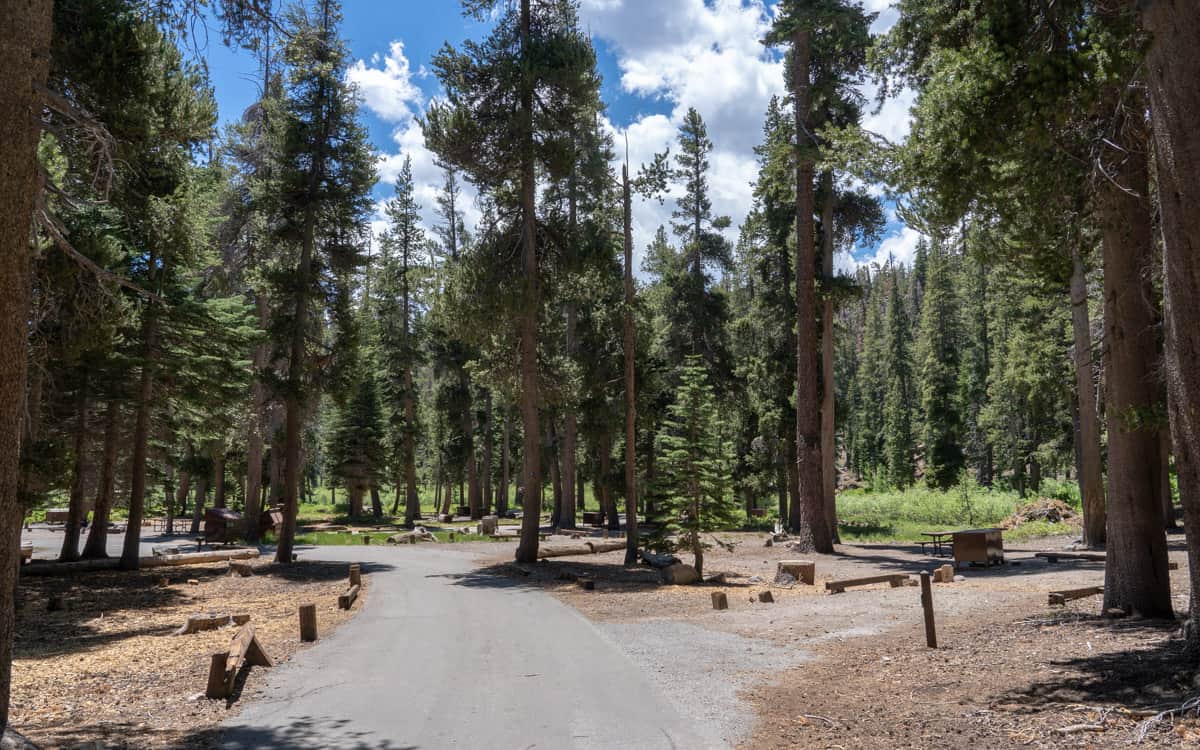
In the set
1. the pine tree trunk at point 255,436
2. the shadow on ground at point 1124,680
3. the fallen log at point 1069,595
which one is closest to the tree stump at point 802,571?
the fallen log at point 1069,595

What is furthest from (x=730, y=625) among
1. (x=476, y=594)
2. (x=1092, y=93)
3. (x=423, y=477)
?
(x=423, y=477)

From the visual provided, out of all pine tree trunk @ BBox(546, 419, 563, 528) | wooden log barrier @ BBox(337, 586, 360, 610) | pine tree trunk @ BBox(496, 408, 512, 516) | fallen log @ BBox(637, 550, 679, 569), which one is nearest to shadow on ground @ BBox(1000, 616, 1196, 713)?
Result: fallen log @ BBox(637, 550, 679, 569)

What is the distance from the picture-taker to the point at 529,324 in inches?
779

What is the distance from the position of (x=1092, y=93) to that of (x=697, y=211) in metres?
28.1

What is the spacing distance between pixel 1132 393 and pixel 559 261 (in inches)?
568

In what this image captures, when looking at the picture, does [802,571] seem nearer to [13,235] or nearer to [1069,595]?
[1069,595]

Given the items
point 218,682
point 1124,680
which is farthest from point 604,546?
point 1124,680

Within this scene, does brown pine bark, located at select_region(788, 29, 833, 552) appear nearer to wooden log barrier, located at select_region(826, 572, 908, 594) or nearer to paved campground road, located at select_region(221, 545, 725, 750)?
wooden log barrier, located at select_region(826, 572, 908, 594)

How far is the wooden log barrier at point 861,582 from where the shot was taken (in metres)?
14.3

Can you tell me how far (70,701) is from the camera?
286 inches

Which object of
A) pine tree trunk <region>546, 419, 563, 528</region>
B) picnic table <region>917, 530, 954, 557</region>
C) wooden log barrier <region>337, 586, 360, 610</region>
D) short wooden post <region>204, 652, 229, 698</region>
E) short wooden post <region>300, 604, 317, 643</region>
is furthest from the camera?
pine tree trunk <region>546, 419, 563, 528</region>

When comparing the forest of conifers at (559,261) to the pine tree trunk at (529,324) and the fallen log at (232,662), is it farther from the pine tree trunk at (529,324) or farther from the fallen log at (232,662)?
the fallen log at (232,662)

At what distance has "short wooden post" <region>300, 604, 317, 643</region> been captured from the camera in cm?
1002

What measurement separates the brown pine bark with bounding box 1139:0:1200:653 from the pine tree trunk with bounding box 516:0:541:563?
48.1ft
